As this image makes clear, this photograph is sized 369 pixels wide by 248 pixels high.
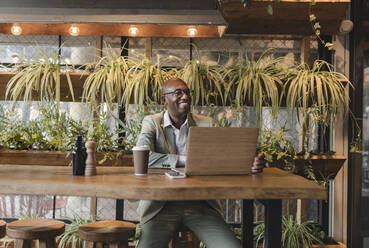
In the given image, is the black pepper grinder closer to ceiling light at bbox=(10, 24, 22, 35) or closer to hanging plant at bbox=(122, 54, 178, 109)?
hanging plant at bbox=(122, 54, 178, 109)

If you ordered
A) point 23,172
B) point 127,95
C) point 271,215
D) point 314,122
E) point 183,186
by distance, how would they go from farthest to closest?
point 314,122 < point 127,95 < point 23,172 < point 271,215 < point 183,186

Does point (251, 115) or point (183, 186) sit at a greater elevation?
point (251, 115)

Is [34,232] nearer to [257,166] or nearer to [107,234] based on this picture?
[107,234]

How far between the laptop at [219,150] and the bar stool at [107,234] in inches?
22.5

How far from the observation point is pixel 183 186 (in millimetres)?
1631

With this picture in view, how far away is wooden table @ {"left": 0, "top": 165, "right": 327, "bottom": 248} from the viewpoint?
1.60 metres

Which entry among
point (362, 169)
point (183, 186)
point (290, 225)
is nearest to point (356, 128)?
point (362, 169)

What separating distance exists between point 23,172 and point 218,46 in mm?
2604

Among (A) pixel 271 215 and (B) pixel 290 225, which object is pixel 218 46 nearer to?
(B) pixel 290 225

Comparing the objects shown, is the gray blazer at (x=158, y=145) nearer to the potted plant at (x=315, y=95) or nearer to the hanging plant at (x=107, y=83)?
the hanging plant at (x=107, y=83)

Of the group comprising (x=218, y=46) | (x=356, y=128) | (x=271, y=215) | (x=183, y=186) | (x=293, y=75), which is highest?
(x=218, y=46)

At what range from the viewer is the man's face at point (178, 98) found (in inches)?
102

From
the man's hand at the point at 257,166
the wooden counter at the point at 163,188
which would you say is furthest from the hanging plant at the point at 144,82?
the wooden counter at the point at 163,188

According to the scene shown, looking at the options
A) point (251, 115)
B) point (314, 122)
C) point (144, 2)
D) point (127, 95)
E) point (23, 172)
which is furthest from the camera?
point (251, 115)
